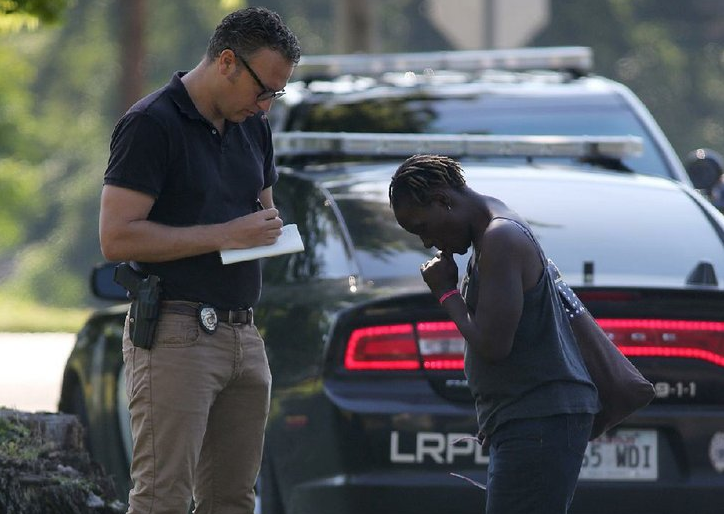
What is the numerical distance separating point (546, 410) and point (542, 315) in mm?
218

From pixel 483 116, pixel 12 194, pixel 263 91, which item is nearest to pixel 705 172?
pixel 483 116

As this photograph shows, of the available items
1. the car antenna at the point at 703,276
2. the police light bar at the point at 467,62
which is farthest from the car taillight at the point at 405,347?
the police light bar at the point at 467,62

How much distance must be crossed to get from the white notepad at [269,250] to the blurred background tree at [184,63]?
41305 millimetres

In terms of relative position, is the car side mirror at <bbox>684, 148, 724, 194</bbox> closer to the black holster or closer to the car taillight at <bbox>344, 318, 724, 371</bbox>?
the car taillight at <bbox>344, 318, 724, 371</bbox>

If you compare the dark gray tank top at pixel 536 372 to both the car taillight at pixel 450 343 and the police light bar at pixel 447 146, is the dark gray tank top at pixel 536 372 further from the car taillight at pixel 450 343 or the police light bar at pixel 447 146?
the police light bar at pixel 447 146

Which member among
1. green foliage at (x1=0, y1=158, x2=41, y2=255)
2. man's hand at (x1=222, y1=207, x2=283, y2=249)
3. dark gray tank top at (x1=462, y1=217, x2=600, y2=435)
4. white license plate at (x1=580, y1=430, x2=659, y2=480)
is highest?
man's hand at (x1=222, y1=207, x2=283, y2=249)

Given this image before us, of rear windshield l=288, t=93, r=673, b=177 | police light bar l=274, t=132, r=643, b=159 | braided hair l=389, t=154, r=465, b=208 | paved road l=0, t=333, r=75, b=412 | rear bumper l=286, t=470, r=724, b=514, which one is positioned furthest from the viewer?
paved road l=0, t=333, r=75, b=412

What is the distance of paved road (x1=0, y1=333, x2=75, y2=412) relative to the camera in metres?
12.1

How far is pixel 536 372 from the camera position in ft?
13.3

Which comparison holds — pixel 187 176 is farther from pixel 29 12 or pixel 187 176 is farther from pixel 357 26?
pixel 357 26

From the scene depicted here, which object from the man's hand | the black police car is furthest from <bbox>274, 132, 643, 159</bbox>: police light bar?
the man's hand

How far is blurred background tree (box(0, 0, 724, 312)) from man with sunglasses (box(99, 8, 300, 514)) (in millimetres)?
41263

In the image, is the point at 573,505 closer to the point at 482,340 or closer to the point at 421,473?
the point at 421,473

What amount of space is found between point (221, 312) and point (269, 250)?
21cm
